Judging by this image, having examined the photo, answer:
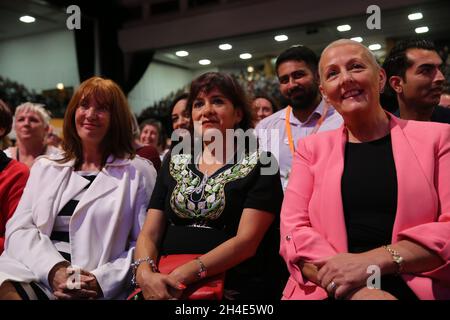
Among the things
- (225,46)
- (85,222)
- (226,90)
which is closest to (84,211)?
(85,222)

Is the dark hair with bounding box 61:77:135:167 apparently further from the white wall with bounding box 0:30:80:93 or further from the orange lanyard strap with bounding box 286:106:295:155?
the white wall with bounding box 0:30:80:93

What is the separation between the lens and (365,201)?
1.58 meters

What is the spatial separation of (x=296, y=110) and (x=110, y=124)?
1.26 meters

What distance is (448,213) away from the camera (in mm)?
1474

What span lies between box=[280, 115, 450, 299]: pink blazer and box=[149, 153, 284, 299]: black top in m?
0.20

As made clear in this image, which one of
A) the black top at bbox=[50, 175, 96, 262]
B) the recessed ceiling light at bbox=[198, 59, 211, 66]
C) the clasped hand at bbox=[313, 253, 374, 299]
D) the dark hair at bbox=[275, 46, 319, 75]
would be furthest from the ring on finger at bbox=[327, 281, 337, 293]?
the recessed ceiling light at bbox=[198, 59, 211, 66]

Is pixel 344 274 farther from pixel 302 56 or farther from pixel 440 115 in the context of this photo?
pixel 302 56

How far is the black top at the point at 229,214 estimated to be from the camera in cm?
187

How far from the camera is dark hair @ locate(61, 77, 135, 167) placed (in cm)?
228

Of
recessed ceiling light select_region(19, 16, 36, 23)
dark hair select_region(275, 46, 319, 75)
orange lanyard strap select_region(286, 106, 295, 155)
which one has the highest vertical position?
recessed ceiling light select_region(19, 16, 36, 23)
